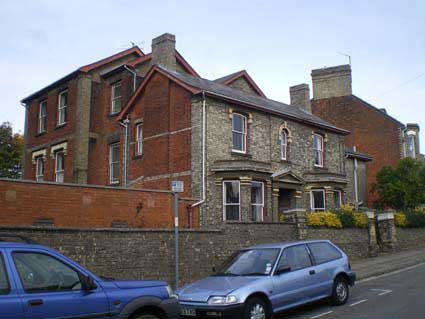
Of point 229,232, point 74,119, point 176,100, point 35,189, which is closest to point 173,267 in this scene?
point 229,232

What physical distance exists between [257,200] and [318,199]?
16.6 ft

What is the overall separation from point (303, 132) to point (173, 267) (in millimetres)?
14318

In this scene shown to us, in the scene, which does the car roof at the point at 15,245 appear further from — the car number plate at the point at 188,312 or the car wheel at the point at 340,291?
the car wheel at the point at 340,291

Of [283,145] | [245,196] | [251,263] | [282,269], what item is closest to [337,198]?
[283,145]

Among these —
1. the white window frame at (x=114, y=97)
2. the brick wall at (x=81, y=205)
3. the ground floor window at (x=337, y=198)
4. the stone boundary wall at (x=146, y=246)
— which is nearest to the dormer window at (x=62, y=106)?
the white window frame at (x=114, y=97)

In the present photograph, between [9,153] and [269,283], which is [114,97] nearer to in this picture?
[9,153]

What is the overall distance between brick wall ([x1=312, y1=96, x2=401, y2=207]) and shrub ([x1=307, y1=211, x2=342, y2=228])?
16.0m

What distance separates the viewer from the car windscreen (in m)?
10.4

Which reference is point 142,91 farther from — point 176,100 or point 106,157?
point 106,157

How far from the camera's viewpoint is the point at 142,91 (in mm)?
25297

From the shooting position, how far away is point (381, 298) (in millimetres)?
12078

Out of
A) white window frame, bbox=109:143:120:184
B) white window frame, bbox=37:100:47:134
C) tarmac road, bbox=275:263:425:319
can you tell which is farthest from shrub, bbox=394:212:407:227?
white window frame, bbox=37:100:47:134

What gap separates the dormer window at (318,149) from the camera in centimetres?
2770

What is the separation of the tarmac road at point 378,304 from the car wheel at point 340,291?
136 millimetres
